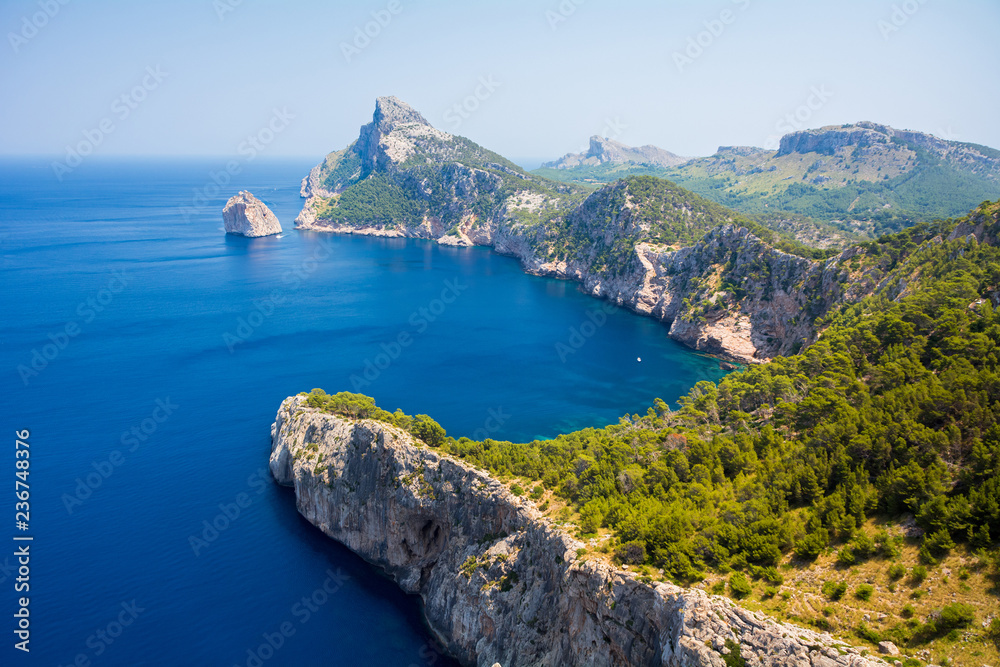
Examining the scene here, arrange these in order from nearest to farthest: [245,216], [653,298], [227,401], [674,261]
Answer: [227,401]
[674,261]
[653,298]
[245,216]

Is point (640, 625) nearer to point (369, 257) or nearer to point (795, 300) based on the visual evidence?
point (795, 300)

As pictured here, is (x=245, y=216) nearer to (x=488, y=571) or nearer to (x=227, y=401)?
(x=227, y=401)

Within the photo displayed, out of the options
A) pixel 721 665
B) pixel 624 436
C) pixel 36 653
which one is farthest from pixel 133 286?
pixel 721 665

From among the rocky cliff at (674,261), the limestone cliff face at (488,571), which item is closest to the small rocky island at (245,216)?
the rocky cliff at (674,261)

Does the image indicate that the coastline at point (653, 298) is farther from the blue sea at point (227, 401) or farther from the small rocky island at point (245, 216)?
the small rocky island at point (245, 216)

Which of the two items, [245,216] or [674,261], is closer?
[674,261]

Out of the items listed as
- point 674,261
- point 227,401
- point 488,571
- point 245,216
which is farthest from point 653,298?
point 245,216
